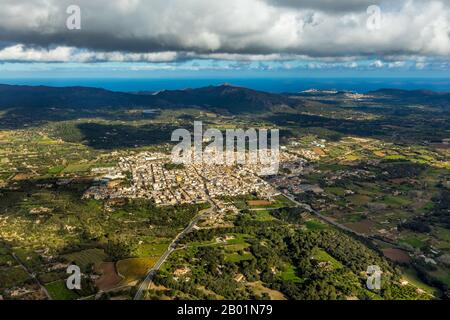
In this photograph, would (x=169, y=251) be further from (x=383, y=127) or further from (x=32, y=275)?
(x=383, y=127)

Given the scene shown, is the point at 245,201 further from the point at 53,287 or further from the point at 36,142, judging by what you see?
the point at 36,142

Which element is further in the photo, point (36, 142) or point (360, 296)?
point (36, 142)

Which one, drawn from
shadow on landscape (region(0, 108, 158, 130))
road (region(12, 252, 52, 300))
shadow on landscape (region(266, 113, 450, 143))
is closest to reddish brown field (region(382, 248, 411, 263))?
road (region(12, 252, 52, 300))

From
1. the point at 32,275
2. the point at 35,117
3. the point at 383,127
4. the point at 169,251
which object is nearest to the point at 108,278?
the point at 32,275
